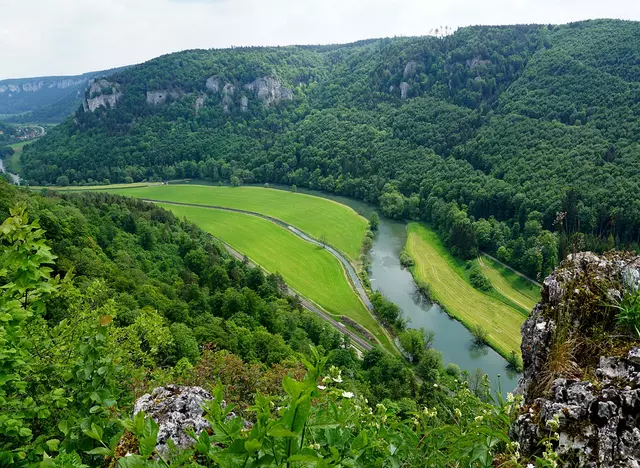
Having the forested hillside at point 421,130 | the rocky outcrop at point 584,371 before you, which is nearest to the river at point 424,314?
the forested hillside at point 421,130

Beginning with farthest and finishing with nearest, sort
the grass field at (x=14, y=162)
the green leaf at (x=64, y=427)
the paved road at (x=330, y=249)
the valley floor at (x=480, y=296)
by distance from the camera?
the grass field at (x=14, y=162), the paved road at (x=330, y=249), the valley floor at (x=480, y=296), the green leaf at (x=64, y=427)

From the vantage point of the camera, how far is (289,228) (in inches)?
2854

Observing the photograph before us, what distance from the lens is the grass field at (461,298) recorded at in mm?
41281

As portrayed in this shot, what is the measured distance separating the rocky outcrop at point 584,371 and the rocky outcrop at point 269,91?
154 m

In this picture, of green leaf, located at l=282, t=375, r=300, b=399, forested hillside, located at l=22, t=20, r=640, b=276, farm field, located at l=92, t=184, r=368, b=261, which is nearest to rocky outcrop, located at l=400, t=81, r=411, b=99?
forested hillside, located at l=22, t=20, r=640, b=276

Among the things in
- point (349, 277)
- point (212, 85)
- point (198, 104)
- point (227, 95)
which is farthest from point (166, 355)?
point (212, 85)

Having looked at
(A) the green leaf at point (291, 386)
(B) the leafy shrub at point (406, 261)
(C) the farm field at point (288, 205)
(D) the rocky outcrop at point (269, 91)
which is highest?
(D) the rocky outcrop at point (269, 91)

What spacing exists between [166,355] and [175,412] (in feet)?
→ 58.8

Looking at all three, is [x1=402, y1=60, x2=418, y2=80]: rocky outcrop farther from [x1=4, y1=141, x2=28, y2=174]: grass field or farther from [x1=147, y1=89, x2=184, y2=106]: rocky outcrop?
[x1=4, y1=141, x2=28, y2=174]: grass field

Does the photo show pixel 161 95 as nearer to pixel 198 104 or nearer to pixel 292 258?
pixel 198 104

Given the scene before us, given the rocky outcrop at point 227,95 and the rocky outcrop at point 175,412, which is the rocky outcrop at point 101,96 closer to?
the rocky outcrop at point 227,95

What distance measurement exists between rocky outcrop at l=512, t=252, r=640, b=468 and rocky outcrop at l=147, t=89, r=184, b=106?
16309 centimetres

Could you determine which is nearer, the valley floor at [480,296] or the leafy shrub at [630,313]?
the leafy shrub at [630,313]

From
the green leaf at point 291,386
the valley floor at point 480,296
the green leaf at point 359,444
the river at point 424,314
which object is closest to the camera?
the green leaf at point 291,386
